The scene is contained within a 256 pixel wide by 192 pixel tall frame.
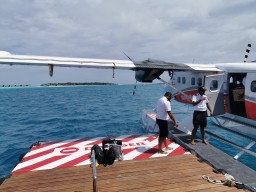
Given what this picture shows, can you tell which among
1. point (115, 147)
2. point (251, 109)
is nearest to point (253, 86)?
point (251, 109)

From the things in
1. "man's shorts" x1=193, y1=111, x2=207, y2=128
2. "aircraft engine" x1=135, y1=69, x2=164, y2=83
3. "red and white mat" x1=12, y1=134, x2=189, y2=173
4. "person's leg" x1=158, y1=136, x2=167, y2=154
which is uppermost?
"aircraft engine" x1=135, y1=69, x2=164, y2=83

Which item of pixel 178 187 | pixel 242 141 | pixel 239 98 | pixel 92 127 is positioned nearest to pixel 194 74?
pixel 239 98

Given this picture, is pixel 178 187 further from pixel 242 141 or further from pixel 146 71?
pixel 242 141

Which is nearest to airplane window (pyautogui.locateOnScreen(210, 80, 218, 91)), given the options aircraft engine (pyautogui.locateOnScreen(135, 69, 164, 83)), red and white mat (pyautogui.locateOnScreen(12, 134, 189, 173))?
aircraft engine (pyautogui.locateOnScreen(135, 69, 164, 83))

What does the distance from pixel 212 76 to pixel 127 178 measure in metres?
7.31

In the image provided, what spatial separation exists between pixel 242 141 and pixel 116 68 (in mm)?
9266

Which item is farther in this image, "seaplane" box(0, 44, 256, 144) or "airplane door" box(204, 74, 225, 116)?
"airplane door" box(204, 74, 225, 116)

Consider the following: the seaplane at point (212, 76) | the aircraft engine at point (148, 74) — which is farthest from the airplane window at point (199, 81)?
the aircraft engine at point (148, 74)

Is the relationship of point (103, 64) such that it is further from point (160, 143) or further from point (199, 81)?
point (199, 81)

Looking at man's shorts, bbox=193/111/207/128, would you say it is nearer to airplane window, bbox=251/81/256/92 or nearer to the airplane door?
the airplane door

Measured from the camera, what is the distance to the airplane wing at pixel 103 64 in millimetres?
8590

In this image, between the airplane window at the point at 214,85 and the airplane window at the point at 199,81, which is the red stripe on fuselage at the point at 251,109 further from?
the airplane window at the point at 199,81

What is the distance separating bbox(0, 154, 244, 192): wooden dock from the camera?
17.5 ft

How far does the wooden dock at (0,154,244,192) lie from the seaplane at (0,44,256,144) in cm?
388
